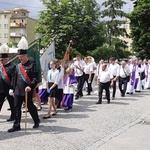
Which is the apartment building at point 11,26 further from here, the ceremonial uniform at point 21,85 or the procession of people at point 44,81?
the ceremonial uniform at point 21,85

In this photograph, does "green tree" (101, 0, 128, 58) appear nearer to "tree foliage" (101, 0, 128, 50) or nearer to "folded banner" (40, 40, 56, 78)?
"tree foliage" (101, 0, 128, 50)

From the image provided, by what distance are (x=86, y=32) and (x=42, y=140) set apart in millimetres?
35337

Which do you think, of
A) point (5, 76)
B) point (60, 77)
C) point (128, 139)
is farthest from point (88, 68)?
point (128, 139)

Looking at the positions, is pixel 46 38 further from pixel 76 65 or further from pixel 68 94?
pixel 68 94

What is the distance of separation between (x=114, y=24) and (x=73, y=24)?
20.4 feet

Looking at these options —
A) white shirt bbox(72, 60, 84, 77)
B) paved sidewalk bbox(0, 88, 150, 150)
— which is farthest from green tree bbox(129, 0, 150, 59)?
paved sidewalk bbox(0, 88, 150, 150)

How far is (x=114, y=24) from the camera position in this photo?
1726 inches

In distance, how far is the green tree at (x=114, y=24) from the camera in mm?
43188

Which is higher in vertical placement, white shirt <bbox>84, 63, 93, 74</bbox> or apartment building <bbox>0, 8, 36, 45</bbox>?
apartment building <bbox>0, 8, 36, 45</bbox>

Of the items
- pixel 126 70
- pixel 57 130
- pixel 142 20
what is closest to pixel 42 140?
pixel 57 130

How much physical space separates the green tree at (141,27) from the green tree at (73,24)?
4769 mm

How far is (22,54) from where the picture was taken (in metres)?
7.71

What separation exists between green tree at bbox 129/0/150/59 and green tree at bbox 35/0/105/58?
4769 mm

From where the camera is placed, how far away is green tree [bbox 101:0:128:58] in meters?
43.2
